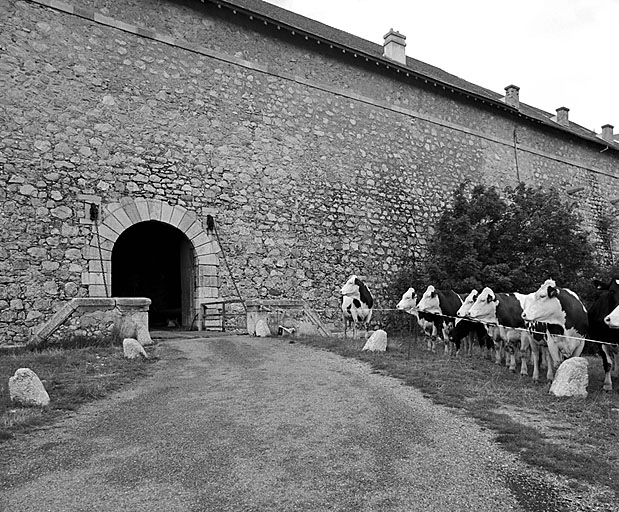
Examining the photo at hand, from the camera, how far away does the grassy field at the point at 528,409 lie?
164 inches

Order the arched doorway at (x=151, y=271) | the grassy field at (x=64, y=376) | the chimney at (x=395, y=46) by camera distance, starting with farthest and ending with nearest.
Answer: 1. the chimney at (x=395, y=46)
2. the arched doorway at (x=151, y=271)
3. the grassy field at (x=64, y=376)

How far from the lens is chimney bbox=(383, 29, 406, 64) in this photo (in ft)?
66.8

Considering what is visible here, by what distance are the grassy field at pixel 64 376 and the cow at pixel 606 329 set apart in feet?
20.3

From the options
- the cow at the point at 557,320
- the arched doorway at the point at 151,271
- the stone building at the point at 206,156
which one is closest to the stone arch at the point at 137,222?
the stone building at the point at 206,156

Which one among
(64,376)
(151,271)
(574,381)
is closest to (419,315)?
(574,381)

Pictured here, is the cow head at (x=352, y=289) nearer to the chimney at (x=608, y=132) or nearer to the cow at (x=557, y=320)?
the cow at (x=557, y=320)

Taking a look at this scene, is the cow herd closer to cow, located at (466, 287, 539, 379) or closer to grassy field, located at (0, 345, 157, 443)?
cow, located at (466, 287, 539, 379)

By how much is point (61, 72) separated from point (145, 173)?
2.78 meters

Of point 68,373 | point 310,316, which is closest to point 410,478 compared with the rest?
point 68,373

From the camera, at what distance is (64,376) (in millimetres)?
7297

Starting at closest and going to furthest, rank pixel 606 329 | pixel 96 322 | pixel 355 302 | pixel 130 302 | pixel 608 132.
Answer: pixel 606 329 < pixel 96 322 < pixel 130 302 < pixel 355 302 < pixel 608 132

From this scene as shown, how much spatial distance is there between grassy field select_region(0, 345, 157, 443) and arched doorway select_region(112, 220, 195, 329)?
7191 millimetres

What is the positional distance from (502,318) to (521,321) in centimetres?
30

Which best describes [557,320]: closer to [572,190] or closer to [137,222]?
[137,222]
